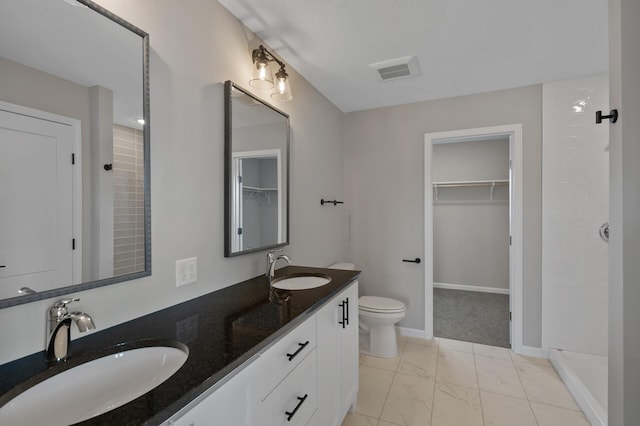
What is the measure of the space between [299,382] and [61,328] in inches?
32.9

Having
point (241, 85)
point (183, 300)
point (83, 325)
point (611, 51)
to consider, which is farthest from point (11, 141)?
point (611, 51)

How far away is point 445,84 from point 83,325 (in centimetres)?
289

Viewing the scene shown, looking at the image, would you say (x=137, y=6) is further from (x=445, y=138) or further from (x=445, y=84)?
(x=445, y=138)

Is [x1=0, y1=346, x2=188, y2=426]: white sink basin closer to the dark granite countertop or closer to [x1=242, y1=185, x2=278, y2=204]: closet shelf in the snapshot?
the dark granite countertop

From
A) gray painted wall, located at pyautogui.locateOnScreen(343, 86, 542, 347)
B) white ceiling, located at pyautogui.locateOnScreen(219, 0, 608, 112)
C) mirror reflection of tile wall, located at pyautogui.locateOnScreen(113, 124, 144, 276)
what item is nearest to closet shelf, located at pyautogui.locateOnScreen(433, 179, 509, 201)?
gray painted wall, located at pyautogui.locateOnScreen(343, 86, 542, 347)

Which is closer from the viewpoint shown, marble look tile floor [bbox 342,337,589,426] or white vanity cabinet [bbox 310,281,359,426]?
white vanity cabinet [bbox 310,281,359,426]

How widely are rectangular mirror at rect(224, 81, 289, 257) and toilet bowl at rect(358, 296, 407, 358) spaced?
3.49 feet

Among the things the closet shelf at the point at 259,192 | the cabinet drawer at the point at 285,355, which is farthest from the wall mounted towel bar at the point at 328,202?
the cabinet drawer at the point at 285,355

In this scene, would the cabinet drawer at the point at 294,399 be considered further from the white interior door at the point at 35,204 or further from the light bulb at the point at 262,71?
the light bulb at the point at 262,71

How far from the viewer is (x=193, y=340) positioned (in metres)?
0.95

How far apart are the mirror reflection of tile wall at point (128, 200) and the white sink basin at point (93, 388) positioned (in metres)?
0.34

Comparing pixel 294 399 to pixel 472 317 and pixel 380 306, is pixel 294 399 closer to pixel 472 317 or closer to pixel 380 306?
pixel 380 306

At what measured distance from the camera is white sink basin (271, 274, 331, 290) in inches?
73.4

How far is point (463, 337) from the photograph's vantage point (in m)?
2.99
